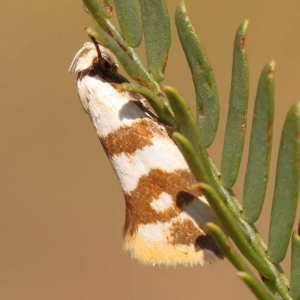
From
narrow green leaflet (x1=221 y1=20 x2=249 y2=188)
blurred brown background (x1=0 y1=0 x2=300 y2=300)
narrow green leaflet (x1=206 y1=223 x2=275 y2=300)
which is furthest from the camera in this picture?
blurred brown background (x1=0 y1=0 x2=300 y2=300)

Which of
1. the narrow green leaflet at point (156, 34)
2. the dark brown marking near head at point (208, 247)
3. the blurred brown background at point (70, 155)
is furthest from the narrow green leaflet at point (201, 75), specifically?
the blurred brown background at point (70, 155)

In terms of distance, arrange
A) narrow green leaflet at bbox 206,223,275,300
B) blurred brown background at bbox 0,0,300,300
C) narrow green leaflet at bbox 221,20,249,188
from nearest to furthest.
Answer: narrow green leaflet at bbox 206,223,275,300 → narrow green leaflet at bbox 221,20,249,188 → blurred brown background at bbox 0,0,300,300

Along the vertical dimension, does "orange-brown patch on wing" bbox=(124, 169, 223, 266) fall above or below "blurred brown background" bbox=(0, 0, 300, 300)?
above

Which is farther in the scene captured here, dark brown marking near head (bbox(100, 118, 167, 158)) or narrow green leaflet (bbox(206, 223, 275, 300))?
dark brown marking near head (bbox(100, 118, 167, 158))

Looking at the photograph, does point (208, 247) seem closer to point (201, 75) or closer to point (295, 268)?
point (295, 268)

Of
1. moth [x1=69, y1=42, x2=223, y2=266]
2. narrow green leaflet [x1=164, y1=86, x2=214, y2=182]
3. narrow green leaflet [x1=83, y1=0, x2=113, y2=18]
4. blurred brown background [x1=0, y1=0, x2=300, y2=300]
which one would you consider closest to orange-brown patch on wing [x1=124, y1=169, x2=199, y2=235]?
moth [x1=69, y1=42, x2=223, y2=266]

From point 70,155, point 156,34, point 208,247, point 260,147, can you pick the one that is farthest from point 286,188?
point 70,155

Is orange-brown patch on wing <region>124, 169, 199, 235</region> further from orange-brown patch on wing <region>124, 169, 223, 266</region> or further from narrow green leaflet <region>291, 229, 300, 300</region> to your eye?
narrow green leaflet <region>291, 229, 300, 300</region>
